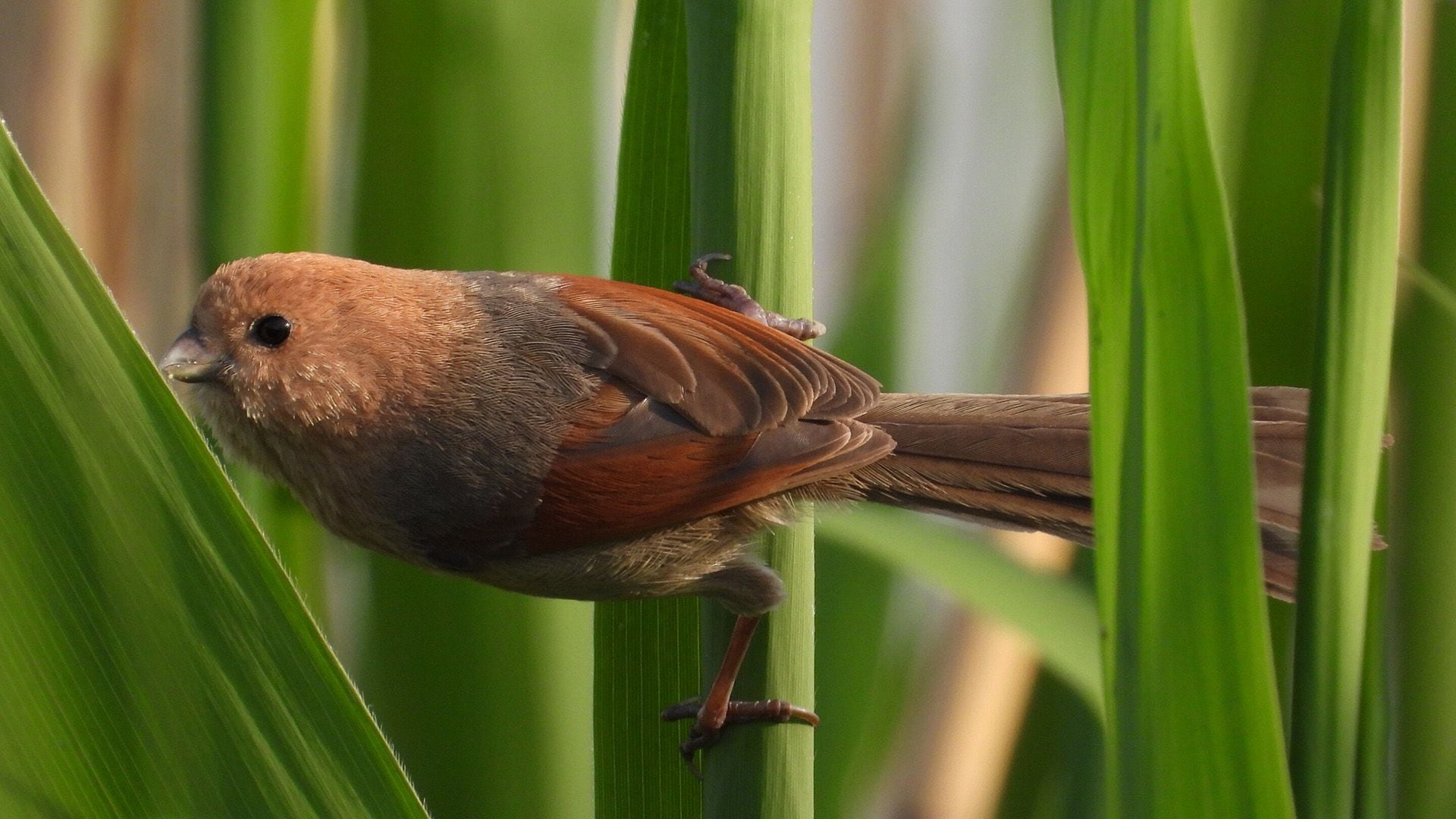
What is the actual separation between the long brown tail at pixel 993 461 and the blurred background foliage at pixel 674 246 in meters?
0.07

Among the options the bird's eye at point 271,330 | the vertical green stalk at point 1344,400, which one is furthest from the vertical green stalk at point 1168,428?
the bird's eye at point 271,330

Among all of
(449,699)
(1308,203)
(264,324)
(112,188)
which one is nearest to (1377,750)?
(1308,203)

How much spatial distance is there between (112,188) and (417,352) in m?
0.74

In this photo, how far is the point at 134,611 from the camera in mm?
780

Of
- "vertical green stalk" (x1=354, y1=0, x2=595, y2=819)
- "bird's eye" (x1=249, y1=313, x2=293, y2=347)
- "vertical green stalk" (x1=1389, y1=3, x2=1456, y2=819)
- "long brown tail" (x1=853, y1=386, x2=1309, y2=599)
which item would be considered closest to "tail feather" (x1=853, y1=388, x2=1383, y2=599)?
"long brown tail" (x1=853, y1=386, x2=1309, y2=599)

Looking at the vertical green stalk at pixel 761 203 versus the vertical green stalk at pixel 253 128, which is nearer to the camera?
the vertical green stalk at pixel 761 203

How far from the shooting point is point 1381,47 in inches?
28.4

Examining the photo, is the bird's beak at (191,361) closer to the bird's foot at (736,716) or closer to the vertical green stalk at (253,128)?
the vertical green stalk at (253,128)

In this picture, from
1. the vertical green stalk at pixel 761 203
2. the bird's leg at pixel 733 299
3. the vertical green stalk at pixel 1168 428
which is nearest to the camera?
the vertical green stalk at pixel 1168 428

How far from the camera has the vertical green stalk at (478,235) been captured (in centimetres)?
126

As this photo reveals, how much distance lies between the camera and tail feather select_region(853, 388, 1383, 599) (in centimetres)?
127

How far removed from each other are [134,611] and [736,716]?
1.55ft

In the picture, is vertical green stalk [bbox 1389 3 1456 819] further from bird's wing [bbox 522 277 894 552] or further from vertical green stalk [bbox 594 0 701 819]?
vertical green stalk [bbox 594 0 701 819]

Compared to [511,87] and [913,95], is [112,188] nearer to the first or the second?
[511,87]
